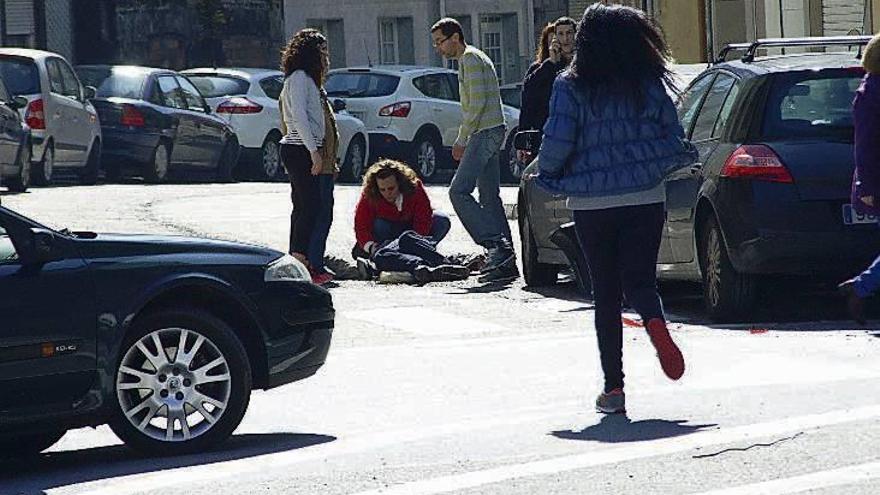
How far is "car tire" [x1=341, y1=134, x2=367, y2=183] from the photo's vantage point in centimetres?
3131

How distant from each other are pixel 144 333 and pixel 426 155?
24289 mm

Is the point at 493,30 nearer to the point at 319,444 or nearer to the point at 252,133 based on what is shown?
the point at 252,133

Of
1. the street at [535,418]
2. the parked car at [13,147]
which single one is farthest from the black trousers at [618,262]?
the parked car at [13,147]

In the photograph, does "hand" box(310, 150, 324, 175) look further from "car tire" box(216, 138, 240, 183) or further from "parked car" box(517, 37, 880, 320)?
"car tire" box(216, 138, 240, 183)

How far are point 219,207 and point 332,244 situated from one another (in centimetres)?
405

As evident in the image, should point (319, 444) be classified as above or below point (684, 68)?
below

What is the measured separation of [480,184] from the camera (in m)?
16.7

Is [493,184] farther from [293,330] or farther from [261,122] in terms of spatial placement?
[261,122]

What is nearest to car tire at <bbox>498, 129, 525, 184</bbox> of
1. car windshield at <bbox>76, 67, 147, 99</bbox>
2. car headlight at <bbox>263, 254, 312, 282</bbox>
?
car windshield at <bbox>76, 67, 147, 99</bbox>

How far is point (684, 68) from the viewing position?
17.0 m

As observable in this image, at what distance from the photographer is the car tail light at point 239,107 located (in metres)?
31.4

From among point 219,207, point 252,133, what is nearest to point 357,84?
point 252,133

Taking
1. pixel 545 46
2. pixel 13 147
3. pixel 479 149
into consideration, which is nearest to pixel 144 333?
pixel 479 149

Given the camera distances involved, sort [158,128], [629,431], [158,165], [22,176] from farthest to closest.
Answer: [158,165]
[158,128]
[22,176]
[629,431]
